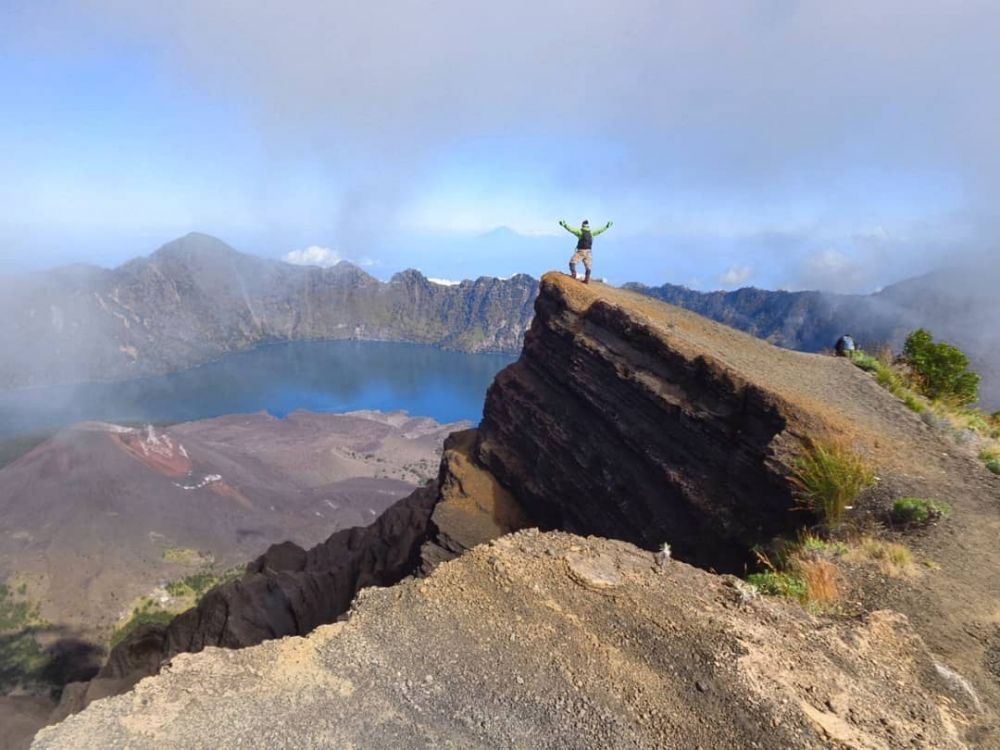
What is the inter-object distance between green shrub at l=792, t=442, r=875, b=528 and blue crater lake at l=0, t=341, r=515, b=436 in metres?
115

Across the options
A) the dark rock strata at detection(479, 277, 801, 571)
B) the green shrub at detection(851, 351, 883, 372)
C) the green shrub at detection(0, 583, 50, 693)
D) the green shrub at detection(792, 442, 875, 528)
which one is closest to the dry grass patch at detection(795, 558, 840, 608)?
the green shrub at detection(792, 442, 875, 528)

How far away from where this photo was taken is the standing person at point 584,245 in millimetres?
17469

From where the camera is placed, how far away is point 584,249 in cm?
1811

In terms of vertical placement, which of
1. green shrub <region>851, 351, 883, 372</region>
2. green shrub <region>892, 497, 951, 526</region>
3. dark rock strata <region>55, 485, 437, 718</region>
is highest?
green shrub <region>851, 351, 883, 372</region>

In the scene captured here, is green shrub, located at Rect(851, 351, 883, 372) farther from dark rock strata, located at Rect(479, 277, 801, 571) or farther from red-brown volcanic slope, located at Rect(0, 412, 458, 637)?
red-brown volcanic slope, located at Rect(0, 412, 458, 637)

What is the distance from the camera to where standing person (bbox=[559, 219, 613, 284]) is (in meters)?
17.5

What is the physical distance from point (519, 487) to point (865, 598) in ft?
40.4

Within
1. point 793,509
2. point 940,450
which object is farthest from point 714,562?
point 940,450

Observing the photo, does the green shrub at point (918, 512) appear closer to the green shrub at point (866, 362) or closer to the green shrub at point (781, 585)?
the green shrub at point (781, 585)

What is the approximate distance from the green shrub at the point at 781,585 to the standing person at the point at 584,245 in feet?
38.6

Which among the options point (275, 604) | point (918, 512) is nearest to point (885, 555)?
point (918, 512)

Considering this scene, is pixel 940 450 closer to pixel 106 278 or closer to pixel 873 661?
pixel 873 661

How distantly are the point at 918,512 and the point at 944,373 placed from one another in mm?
9785

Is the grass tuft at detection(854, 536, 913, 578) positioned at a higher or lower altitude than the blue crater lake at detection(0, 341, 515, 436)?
higher
